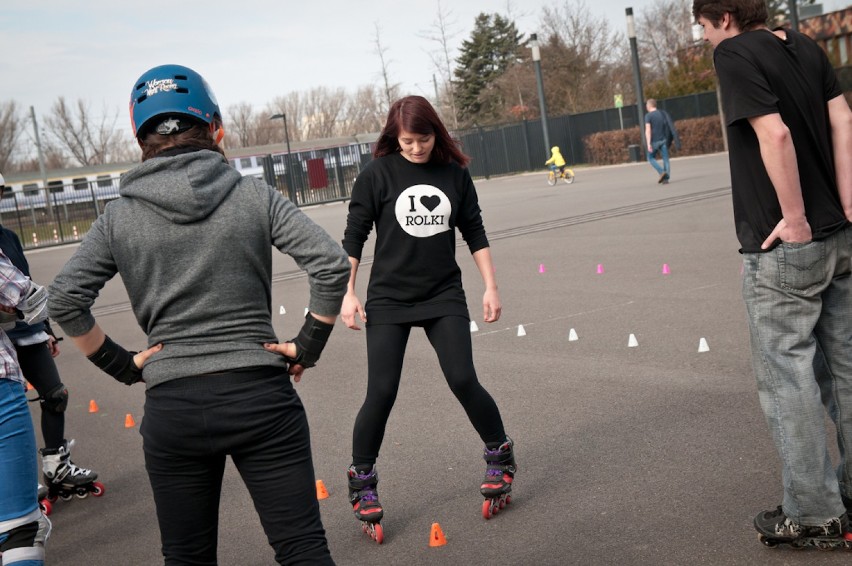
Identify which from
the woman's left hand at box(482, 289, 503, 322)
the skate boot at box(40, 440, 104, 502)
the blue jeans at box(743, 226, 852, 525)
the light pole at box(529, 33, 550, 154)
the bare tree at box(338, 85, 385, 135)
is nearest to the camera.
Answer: the blue jeans at box(743, 226, 852, 525)

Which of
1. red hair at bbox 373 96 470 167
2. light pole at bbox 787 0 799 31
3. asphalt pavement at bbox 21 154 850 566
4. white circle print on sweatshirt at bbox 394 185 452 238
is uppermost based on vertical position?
light pole at bbox 787 0 799 31

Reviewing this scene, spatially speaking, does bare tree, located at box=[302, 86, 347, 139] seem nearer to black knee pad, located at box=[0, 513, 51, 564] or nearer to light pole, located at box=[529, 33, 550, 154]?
light pole, located at box=[529, 33, 550, 154]

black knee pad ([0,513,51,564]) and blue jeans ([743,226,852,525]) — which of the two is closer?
black knee pad ([0,513,51,564])

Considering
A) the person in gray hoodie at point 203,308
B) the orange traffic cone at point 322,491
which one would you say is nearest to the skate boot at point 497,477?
the orange traffic cone at point 322,491

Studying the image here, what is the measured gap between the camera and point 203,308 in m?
2.69

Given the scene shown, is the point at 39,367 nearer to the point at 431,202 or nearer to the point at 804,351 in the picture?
the point at 431,202

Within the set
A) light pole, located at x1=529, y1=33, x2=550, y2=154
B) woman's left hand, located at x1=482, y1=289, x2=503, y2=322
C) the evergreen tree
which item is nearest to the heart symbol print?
woman's left hand, located at x1=482, y1=289, x2=503, y2=322

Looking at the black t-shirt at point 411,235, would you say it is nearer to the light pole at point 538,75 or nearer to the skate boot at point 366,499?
the skate boot at point 366,499

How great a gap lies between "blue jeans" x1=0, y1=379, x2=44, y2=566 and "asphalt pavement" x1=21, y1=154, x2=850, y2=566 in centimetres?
115

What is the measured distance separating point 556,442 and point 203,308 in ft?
10.5

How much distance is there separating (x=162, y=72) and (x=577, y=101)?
5022 cm

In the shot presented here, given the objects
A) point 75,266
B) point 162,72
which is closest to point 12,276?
point 75,266

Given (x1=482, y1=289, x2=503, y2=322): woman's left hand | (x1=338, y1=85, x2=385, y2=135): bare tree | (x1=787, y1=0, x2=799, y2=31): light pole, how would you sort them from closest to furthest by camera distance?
(x1=482, y1=289, x2=503, y2=322): woman's left hand, (x1=787, y1=0, x2=799, y2=31): light pole, (x1=338, y1=85, x2=385, y2=135): bare tree

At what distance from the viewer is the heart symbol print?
4.46 metres
